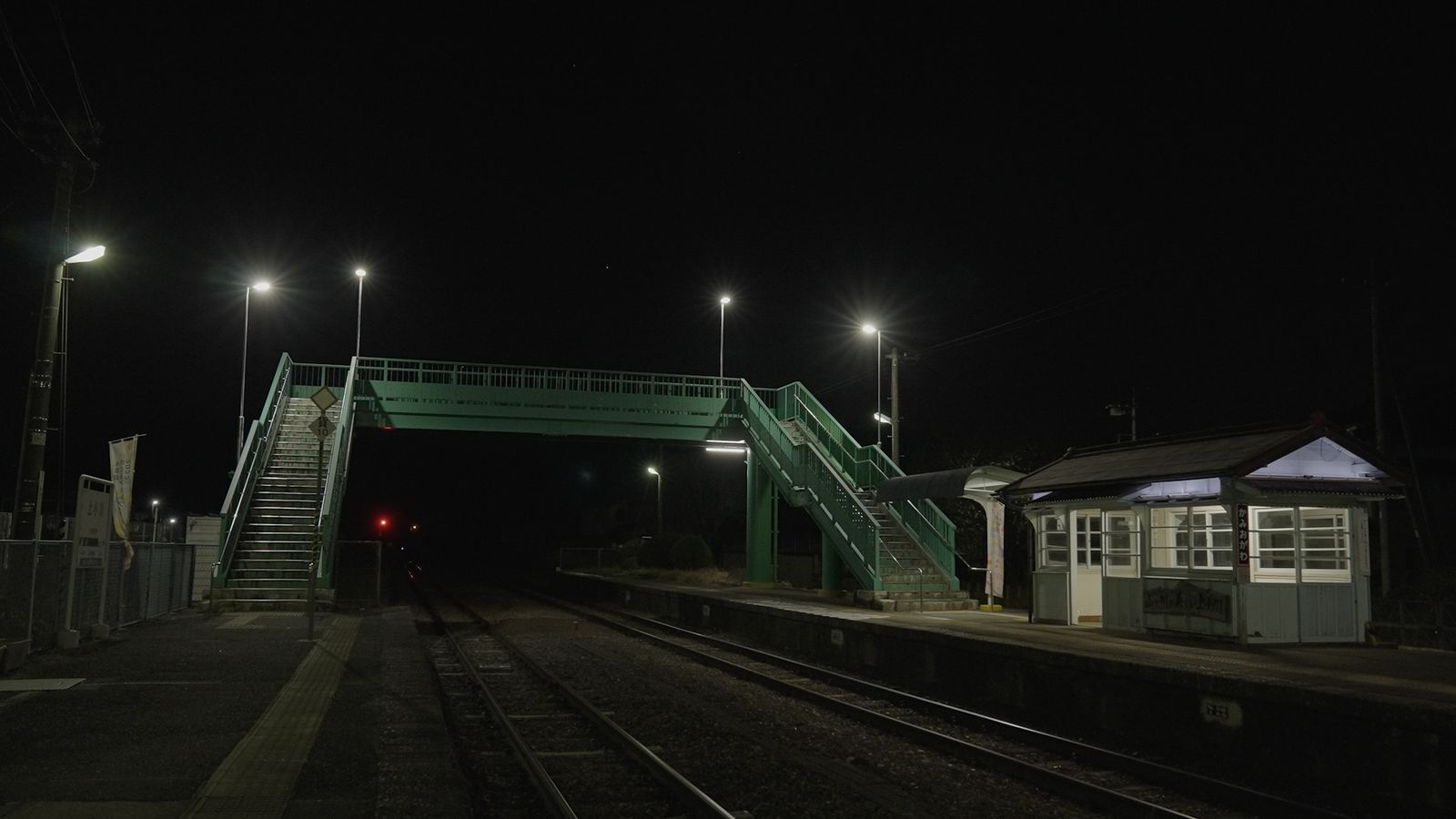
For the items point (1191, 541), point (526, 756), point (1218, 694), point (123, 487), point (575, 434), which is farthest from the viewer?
point (575, 434)

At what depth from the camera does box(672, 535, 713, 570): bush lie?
38750 millimetres

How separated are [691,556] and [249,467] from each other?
55.5 ft

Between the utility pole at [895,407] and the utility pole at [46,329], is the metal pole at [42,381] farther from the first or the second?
the utility pole at [895,407]

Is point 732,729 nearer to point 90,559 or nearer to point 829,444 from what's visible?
point 90,559

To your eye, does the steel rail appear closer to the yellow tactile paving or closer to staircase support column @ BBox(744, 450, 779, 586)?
the yellow tactile paving

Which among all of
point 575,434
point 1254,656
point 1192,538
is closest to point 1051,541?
point 1192,538

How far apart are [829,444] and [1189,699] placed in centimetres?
2000

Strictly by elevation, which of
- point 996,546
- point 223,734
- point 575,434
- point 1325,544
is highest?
point 575,434

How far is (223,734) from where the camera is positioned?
8.85 metres

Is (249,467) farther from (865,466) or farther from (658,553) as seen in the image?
(658,553)

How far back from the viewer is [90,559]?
15.3m

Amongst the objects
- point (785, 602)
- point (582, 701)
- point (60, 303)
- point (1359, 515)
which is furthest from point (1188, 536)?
point (60, 303)

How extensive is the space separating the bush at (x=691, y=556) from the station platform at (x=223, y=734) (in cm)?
2333

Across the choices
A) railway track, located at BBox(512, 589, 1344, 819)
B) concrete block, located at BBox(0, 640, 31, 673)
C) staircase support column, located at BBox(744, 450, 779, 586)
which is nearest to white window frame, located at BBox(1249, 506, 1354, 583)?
railway track, located at BBox(512, 589, 1344, 819)
